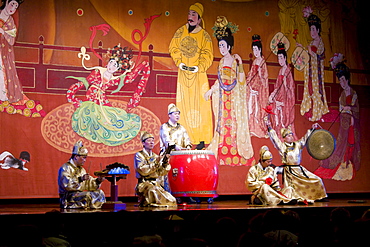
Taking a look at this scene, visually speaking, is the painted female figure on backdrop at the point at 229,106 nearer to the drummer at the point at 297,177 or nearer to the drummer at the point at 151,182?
the drummer at the point at 297,177

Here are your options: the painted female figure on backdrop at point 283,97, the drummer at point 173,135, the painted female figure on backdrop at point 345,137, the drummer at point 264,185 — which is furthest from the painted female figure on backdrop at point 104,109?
the painted female figure on backdrop at point 345,137

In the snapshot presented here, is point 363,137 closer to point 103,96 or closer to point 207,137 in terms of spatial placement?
point 207,137

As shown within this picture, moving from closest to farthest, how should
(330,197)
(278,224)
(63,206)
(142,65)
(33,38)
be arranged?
1. (278,224)
2. (63,206)
3. (33,38)
4. (142,65)
5. (330,197)

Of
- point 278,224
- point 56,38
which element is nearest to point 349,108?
point 56,38

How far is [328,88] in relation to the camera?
941 centimetres

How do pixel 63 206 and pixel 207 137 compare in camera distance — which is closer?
pixel 63 206

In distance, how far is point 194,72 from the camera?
8.65 metres

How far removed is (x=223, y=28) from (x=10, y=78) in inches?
134

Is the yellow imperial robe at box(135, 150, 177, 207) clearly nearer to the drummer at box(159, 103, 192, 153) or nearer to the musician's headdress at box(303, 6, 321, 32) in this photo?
the drummer at box(159, 103, 192, 153)

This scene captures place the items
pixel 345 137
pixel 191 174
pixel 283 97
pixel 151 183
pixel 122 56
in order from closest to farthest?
pixel 151 183 → pixel 191 174 → pixel 122 56 → pixel 283 97 → pixel 345 137

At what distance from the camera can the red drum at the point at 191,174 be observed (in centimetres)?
680

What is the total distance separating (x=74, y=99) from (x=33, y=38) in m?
1.03

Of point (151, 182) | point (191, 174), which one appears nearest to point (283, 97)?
point (191, 174)

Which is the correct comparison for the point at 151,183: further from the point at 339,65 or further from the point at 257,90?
the point at 339,65
